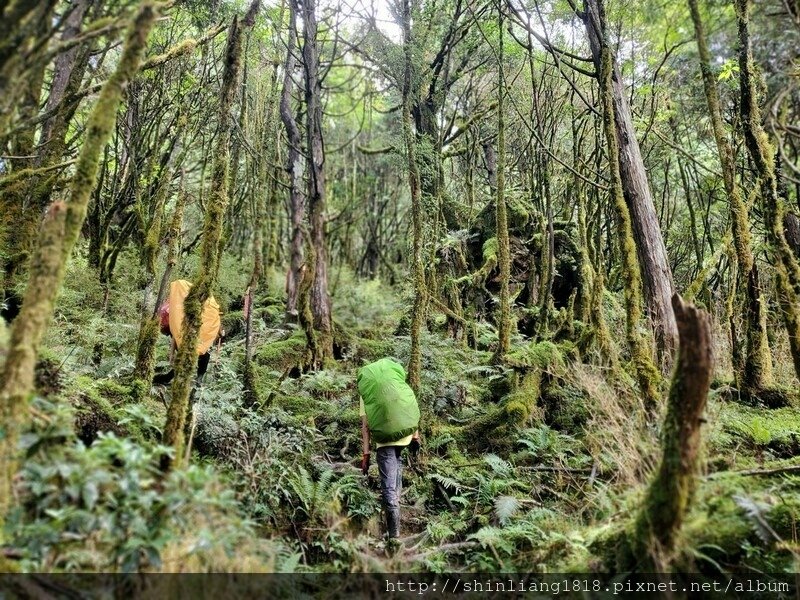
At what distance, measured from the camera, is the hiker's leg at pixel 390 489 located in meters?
5.77

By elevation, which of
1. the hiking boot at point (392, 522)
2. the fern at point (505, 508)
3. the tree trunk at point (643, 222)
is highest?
the tree trunk at point (643, 222)

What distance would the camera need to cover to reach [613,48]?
319 inches

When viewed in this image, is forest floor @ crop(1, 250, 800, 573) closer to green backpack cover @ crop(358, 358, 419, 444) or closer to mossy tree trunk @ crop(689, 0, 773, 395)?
mossy tree trunk @ crop(689, 0, 773, 395)

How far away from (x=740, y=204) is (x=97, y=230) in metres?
13.7

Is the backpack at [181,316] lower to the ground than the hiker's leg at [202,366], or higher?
higher

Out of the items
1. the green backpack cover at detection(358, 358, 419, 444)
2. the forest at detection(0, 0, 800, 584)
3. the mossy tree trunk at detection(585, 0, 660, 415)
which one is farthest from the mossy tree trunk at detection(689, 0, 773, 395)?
the green backpack cover at detection(358, 358, 419, 444)

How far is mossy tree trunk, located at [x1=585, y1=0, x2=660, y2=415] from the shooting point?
637 centimetres

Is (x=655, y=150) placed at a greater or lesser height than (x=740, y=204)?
greater

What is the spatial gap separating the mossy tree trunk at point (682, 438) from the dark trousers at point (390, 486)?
9.88 feet

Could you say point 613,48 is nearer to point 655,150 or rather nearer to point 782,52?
point 782,52

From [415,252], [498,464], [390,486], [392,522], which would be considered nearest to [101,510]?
[390,486]

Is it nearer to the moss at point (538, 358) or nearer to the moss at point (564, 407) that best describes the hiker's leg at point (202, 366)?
the moss at point (538, 358)

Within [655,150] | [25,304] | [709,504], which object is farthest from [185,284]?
[655,150]

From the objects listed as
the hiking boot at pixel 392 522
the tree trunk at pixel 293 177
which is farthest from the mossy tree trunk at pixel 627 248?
the tree trunk at pixel 293 177
